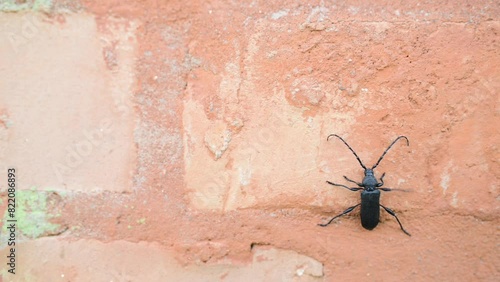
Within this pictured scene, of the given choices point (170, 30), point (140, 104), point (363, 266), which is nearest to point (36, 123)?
point (140, 104)

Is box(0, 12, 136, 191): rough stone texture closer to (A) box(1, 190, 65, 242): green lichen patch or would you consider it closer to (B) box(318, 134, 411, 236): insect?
(A) box(1, 190, 65, 242): green lichen patch

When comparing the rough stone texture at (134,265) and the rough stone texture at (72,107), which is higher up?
the rough stone texture at (72,107)

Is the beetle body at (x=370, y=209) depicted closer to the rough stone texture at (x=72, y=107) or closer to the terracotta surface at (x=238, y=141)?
the terracotta surface at (x=238, y=141)

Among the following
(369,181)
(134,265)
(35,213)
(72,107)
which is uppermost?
(72,107)

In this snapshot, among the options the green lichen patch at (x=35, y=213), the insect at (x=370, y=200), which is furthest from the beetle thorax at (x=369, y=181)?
the green lichen patch at (x=35, y=213)

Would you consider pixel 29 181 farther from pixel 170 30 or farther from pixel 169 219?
pixel 170 30

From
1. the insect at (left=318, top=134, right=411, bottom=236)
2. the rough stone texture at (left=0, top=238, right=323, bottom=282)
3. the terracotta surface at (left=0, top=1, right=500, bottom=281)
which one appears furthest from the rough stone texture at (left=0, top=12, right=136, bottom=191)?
the insect at (left=318, top=134, right=411, bottom=236)

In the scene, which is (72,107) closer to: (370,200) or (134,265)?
(134,265)

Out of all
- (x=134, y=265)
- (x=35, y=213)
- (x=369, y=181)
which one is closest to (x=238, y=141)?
(x=369, y=181)

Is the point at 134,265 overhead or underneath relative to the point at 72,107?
underneath
